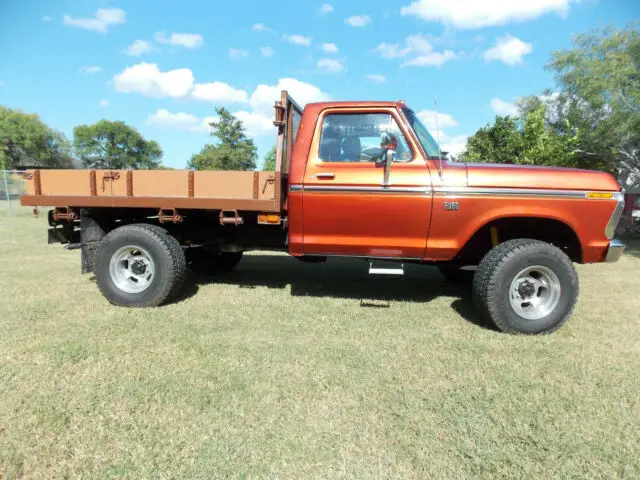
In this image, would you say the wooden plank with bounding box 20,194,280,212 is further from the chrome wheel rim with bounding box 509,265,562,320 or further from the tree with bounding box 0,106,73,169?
the tree with bounding box 0,106,73,169

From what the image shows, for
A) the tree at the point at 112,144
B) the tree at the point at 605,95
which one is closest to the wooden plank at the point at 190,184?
the tree at the point at 605,95

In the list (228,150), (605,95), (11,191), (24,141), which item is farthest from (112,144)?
(605,95)

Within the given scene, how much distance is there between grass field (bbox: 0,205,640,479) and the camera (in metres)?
2.05

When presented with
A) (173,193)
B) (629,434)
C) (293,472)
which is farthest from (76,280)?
(629,434)

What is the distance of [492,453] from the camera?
83.4 inches

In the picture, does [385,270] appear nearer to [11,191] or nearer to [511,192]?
[511,192]

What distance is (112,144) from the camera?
8469 centimetres

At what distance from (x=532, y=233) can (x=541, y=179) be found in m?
0.74

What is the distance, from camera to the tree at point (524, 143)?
59.7ft

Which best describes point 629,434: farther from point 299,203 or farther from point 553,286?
point 299,203

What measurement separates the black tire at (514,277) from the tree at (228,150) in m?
46.1

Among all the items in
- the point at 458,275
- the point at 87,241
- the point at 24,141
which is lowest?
the point at 458,275

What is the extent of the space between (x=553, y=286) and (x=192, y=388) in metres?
3.30

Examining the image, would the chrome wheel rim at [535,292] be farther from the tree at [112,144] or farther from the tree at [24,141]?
the tree at [112,144]
